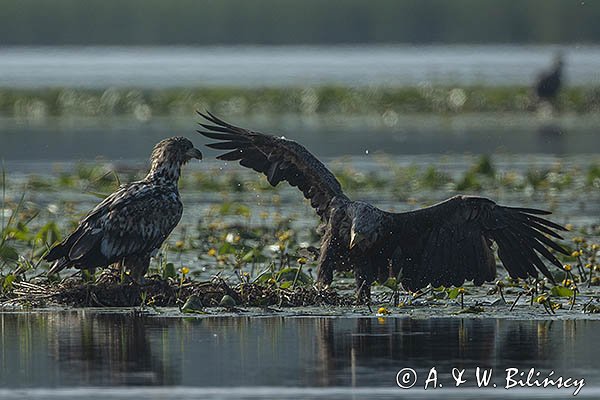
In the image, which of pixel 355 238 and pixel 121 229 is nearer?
pixel 355 238

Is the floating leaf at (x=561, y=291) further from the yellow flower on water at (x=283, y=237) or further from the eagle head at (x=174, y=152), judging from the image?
the eagle head at (x=174, y=152)

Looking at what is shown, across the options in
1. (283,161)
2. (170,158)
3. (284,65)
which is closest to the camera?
(170,158)

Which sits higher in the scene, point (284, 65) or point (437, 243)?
point (284, 65)

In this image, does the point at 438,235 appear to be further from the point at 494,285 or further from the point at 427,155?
the point at 427,155

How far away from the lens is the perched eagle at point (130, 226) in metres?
11.4

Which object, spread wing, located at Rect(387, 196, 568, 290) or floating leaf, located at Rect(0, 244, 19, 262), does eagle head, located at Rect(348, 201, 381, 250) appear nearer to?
spread wing, located at Rect(387, 196, 568, 290)

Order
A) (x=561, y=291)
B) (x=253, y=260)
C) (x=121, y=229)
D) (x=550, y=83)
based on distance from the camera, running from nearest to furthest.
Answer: (x=121, y=229), (x=561, y=291), (x=253, y=260), (x=550, y=83)

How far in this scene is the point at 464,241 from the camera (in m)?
11.7

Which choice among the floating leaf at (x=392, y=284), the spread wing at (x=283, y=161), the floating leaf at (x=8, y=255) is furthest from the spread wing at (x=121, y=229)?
the floating leaf at (x=392, y=284)

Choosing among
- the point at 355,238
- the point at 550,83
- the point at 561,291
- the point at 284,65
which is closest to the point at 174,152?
the point at 355,238

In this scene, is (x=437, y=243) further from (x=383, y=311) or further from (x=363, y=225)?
(x=383, y=311)

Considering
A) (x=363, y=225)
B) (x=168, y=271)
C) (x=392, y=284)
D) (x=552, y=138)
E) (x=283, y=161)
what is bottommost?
(x=392, y=284)

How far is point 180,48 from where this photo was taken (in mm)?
73062

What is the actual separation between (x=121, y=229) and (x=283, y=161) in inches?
55.8
